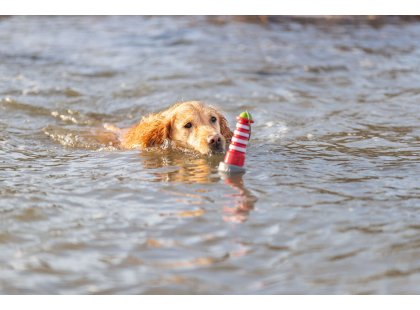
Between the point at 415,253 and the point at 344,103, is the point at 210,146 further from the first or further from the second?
the point at 344,103

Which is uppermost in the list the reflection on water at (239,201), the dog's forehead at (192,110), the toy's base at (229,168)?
the dog's forehead at (192,110)

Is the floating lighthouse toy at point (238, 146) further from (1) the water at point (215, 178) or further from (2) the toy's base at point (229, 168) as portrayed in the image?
(1) the water at point (215, 178)

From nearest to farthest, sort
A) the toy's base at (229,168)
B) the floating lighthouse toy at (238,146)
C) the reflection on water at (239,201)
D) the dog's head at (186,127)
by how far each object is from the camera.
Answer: the reflection on water at (239,201), the floating lighthouse toy at (238,146), the toy's base at (229,168), the dog's head at (186,127)

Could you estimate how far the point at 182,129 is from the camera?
25.6 feet

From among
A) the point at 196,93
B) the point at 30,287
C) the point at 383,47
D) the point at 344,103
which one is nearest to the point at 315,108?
the point at 344,103

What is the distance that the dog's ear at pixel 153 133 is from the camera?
7.93 metres

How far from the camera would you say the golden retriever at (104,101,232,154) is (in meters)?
7.63

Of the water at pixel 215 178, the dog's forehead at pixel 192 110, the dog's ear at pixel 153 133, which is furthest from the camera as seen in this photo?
the dog's ear at pixel 153 133

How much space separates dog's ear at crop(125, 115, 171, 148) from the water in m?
0.19

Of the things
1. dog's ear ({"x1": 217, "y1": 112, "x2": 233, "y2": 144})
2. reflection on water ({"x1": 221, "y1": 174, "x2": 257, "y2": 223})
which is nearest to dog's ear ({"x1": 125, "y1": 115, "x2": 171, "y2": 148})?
dog's ear ({"x1": 217, "y1": 112, "x2": 233, "y2": 144})

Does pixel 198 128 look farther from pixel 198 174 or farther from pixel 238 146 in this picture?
pixel 238 146

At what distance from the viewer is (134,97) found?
11.0 m

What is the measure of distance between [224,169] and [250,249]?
6.06 ft

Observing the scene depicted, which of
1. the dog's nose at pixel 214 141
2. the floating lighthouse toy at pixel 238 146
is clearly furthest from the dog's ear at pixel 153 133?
the floating lighthouse toy at pixel 238 146
